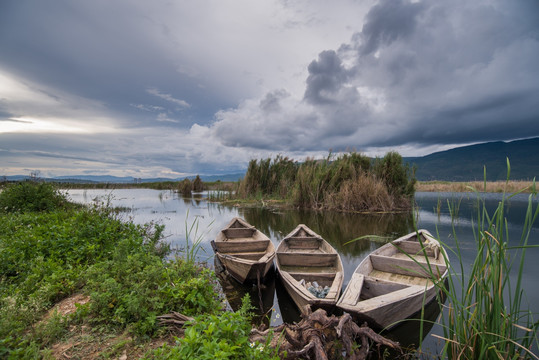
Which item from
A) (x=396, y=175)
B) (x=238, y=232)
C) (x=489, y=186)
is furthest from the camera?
(x=489, y=186)

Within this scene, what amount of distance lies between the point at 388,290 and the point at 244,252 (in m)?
3.57

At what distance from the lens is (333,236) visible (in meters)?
9.37

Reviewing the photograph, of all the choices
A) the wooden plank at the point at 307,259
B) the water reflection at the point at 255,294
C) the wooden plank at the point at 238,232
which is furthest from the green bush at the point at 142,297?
the wooden plank at the point at 238,232

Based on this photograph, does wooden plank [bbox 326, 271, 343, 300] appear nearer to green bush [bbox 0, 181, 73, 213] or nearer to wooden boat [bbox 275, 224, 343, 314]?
wooden boat [bbox 275, 224, 343, 314]

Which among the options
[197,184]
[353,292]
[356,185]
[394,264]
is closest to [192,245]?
[353,292]

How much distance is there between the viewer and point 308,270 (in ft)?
18.0

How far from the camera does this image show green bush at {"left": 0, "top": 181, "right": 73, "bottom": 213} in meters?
9.18

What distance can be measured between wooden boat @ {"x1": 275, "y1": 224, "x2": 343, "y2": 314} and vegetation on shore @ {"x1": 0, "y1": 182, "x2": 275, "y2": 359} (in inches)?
45.8

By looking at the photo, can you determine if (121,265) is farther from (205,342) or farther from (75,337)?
(205,342)

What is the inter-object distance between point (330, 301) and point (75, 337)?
2810mm

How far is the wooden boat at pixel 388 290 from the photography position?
320 centimetres

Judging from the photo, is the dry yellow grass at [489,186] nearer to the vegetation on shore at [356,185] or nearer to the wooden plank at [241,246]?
the vegetation on shore at [356,185]

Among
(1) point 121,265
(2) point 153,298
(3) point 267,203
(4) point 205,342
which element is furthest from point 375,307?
(3) point 267,203

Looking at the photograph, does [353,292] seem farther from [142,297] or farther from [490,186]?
[490,186]
